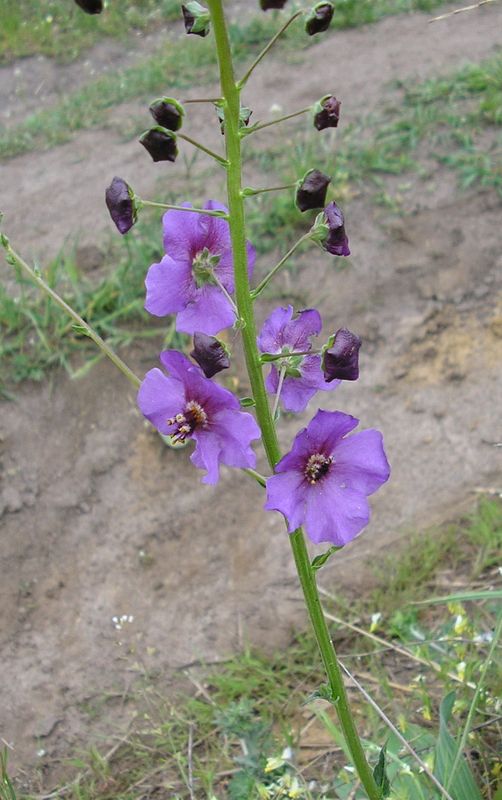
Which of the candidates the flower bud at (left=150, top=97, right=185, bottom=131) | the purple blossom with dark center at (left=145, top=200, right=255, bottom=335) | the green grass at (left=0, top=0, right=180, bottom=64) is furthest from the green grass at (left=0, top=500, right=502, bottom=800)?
the green grass at (left=0, top=0, right=180, bottom=64)

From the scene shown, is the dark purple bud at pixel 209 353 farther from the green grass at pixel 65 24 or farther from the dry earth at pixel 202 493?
the green grass at pixel 65 24

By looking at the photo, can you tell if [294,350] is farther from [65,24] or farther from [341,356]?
[65,24]

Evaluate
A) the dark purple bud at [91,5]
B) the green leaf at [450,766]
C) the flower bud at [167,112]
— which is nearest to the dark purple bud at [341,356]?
the flower bud at [167,112]

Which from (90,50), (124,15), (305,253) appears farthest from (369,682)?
(124,15)

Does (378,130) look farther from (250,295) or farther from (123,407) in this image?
(250,295)

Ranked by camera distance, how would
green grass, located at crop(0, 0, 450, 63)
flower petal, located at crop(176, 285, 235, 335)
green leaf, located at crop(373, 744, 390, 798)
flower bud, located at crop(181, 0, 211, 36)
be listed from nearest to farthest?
flower bud, located at crop(181, 0, 211, 36)
flower petal, located at crop(176, 285, 235, 335)
green leaf, located at crop(373, 744, 390, 798)
green grass, located at crop(0, 0, 450, 63)

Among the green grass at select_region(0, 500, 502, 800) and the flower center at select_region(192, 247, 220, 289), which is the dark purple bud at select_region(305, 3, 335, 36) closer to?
the flower center at select_region(192, 247, 220, 289)

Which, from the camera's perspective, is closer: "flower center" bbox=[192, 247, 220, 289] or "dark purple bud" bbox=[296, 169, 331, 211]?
"dark purple bud" bbox=[296, 169, 331, 211]
